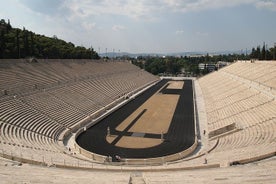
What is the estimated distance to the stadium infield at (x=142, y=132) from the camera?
2283 centimetres

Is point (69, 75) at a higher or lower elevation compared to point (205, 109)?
higher

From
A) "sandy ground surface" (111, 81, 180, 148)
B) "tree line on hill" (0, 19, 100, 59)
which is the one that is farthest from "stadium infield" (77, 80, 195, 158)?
"tree line on hill" (0, 19, 100, 59)

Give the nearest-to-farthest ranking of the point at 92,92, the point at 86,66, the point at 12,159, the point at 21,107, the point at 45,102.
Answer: the point at 12,159 < the point at 21,107 < the point at 45,102 < the point at 92,92 < the point at 86,66

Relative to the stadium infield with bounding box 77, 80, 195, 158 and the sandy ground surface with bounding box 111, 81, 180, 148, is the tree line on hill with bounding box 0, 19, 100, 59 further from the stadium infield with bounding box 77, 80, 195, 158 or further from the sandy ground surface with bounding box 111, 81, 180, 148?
the sandy ground surface with bounding box 111, 81, 180, 148

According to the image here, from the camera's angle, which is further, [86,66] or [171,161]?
[86,66]

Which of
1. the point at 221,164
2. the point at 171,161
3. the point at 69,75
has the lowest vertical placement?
the point at 171,161

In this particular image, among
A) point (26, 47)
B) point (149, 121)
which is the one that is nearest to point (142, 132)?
point (149, 121)

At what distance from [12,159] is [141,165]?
7.88 meters

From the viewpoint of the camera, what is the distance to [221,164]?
1591cm

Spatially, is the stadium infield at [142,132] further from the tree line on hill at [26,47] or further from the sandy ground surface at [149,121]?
the tree line on hill at [26,47]

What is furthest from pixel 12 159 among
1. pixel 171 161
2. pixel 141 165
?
pixel 171 161

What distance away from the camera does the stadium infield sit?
2283 centimetres

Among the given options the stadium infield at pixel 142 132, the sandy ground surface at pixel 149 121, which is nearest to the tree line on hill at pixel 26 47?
the stadium infield at pixel 142 132

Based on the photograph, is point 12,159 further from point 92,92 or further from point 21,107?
point 92,92
